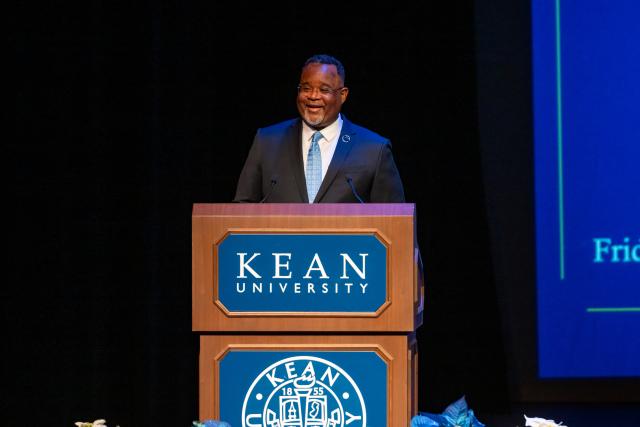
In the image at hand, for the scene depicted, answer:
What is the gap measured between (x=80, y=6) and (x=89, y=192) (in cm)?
70

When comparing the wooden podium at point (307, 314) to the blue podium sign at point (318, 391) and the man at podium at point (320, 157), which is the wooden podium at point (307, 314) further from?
the man at podium at point (320, 157)

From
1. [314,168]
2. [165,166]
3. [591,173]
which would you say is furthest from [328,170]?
[591,173]

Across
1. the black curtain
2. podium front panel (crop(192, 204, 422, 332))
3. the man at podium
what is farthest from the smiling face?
the black curtain

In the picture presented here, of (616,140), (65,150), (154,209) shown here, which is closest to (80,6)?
(65,150)

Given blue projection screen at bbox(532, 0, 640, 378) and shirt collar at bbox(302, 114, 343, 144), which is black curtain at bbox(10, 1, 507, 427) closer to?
blue projection screen at bbox(532, 0, 640, 378)

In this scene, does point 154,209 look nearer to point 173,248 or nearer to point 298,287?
point 173,248

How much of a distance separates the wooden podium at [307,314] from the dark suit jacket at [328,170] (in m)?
0.61

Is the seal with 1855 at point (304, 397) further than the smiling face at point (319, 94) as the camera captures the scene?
No

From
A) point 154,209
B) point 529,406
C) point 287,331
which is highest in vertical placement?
point 154,209

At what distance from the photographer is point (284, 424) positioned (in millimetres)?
2566

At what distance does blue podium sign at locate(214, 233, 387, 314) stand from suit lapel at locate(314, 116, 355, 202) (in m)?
0.62

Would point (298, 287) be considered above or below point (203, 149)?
below

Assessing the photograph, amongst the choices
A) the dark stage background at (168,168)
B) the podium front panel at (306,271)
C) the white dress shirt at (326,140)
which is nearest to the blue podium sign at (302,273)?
the podium front panel at (306,271)

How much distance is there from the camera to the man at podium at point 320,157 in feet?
10.6
